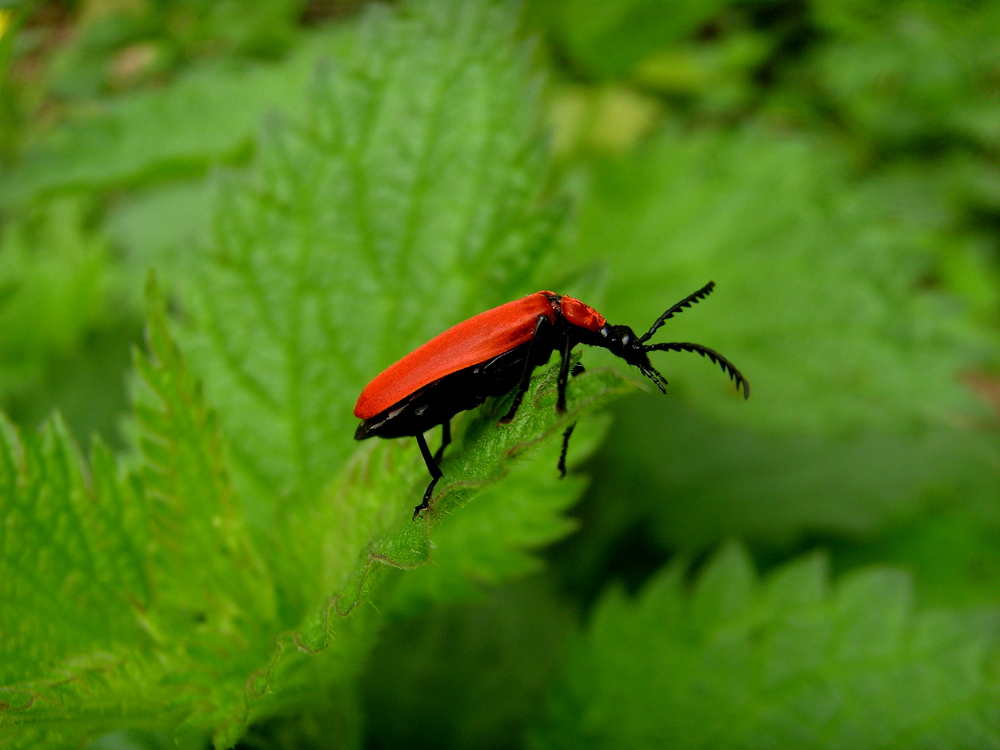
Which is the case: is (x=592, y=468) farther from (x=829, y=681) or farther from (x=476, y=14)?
(x=476, y=14)

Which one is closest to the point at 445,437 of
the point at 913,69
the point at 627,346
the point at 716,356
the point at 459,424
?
the point at 459,424

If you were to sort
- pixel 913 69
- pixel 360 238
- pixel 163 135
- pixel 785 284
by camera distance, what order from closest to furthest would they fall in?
pixel 360 238 → pixel 785 284 → pixel 163 135 → pixel 913 69

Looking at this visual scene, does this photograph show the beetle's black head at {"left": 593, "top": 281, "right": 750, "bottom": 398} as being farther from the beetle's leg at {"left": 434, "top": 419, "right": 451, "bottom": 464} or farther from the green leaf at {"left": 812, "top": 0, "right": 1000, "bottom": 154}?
the green leaf at {"left": 812, "top": 0, "right": 1000, "bottom": 154}

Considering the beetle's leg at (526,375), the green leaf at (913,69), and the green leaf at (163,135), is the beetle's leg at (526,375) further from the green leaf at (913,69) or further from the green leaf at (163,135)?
the green leaf at (913,69)

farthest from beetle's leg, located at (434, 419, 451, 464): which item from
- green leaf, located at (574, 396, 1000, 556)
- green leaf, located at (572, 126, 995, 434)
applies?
green leaf, located at (574, 396, 1000, 556)

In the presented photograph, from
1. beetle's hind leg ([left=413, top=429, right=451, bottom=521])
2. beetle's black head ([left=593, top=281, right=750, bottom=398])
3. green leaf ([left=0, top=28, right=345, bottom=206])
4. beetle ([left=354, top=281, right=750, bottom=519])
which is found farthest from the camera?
green leaf ([left=0, top=28, right=345, bottom=206])

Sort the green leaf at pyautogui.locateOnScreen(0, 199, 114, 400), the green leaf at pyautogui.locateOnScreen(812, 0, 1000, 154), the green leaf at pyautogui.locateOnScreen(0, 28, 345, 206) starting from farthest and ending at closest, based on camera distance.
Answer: the green leaf at pyautogui.locateOnScreen(812, 0, 1000, 154)
the green leaf at pyautogui.locateOnScreen(0, 199, 114, 400)
the green leaf at pyautogui.locateOnScreen(0, 28, 345, 206)

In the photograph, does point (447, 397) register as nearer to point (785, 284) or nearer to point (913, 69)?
point (785, 284)
